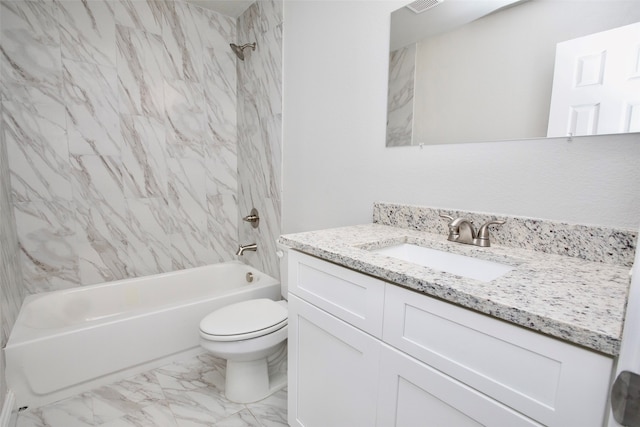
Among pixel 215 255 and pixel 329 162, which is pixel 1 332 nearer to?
pixel 215 255

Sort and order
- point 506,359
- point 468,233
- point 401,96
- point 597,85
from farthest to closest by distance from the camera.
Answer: point 401,96
point 468,233
point 597,85
point 506,359

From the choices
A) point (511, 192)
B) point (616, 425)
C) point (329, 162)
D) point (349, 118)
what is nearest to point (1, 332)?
point (329, 162)

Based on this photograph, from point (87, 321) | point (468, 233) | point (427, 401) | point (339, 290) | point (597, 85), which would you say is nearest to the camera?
point (427, 401)

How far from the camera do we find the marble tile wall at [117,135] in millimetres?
1962

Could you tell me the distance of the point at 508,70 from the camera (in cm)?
107

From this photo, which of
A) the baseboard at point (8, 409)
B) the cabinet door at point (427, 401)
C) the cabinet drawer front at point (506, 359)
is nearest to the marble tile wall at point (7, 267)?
the baseboard at point (8, 409)

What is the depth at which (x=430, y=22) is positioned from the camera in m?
1.27

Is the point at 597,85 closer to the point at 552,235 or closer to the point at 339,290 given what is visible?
the point at 552,235

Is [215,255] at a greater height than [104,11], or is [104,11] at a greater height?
[104,11]

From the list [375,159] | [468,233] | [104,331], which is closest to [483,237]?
[468,233]

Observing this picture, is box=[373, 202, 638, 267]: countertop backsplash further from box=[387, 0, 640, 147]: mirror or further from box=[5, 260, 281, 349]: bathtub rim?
box=[5, 260, 281, 349]: bathtub rim

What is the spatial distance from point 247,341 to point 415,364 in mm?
979

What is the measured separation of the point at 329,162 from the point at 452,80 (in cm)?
77

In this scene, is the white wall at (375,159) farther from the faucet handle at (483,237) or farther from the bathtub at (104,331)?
the bathtub at (104,331)
